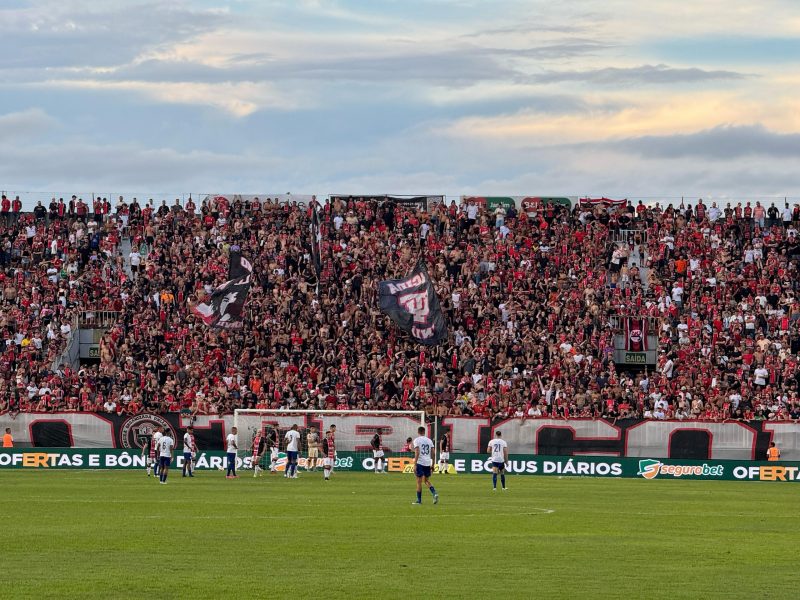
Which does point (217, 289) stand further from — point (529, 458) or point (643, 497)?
point (643, 497)

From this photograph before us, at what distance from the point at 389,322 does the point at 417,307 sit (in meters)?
2.52

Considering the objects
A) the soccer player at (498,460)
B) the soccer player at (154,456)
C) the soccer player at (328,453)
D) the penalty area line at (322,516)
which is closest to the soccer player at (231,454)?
the soccer player at (154,456)

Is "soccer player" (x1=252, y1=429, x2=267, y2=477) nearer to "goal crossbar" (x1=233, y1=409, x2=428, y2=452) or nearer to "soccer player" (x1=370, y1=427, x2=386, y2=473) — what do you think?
"goal crossbar" (x1=233, y1=409, x2=428, y2=452)

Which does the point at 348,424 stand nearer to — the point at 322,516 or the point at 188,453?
the point at 188,453

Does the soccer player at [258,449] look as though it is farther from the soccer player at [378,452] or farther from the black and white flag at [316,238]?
the black and white flag at [316,238]

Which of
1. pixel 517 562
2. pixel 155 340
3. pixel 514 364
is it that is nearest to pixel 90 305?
pixel 155 340

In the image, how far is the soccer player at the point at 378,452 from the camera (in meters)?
56.8

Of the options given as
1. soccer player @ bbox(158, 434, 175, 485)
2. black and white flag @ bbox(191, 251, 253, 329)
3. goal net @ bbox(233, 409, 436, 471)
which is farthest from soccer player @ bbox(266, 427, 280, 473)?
soccer player @ bbox(158, 434, 175, 485)

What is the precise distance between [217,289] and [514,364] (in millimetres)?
13992

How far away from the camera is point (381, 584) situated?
2053 cm

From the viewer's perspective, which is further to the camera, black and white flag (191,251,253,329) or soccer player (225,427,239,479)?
black and white flag (191,251,253,329)

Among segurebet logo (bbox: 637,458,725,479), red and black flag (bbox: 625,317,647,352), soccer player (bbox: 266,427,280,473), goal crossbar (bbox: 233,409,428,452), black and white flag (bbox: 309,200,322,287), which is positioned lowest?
segurebet logo (bbox: 637,458,725,479)

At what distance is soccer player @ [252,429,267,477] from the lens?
54000 millimetres

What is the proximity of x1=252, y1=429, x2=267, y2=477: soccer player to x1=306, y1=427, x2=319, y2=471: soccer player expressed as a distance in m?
1.83
